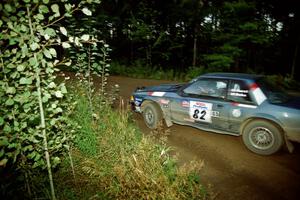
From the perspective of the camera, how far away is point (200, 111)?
595cm

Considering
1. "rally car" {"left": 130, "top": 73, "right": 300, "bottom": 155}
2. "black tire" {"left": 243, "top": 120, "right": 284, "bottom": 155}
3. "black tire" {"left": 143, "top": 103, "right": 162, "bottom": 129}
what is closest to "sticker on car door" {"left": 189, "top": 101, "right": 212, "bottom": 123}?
"rally car" {"left": 130, "top": 73, "right": 300, "bottom": 155}

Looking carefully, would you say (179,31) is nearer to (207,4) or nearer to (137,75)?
(207,4)

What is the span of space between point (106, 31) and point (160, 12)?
17.0 ft

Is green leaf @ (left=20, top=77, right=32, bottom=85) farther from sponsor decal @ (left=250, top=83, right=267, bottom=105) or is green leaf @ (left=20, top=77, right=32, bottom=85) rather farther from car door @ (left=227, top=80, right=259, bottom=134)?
sponsor decal @ (left=250, top=83, right=267, bottom=105)

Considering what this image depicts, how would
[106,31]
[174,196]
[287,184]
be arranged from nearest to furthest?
1. [174,196]
2. [287,184]
3. [106,31]

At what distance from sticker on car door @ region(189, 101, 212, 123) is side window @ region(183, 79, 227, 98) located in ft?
0.87

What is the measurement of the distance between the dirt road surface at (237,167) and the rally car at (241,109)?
0.33 metres

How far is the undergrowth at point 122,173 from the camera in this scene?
3.67 meters

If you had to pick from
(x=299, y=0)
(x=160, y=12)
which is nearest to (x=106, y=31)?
(x=160, y=12)

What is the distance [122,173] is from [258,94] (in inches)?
132

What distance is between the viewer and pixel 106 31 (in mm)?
21766

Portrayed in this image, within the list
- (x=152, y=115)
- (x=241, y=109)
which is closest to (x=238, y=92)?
(x=241, y=109)

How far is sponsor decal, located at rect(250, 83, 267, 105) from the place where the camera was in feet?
17.1

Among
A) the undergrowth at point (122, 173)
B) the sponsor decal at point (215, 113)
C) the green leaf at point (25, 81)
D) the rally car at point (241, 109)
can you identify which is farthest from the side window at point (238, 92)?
the green leaf at point (25, 81)
